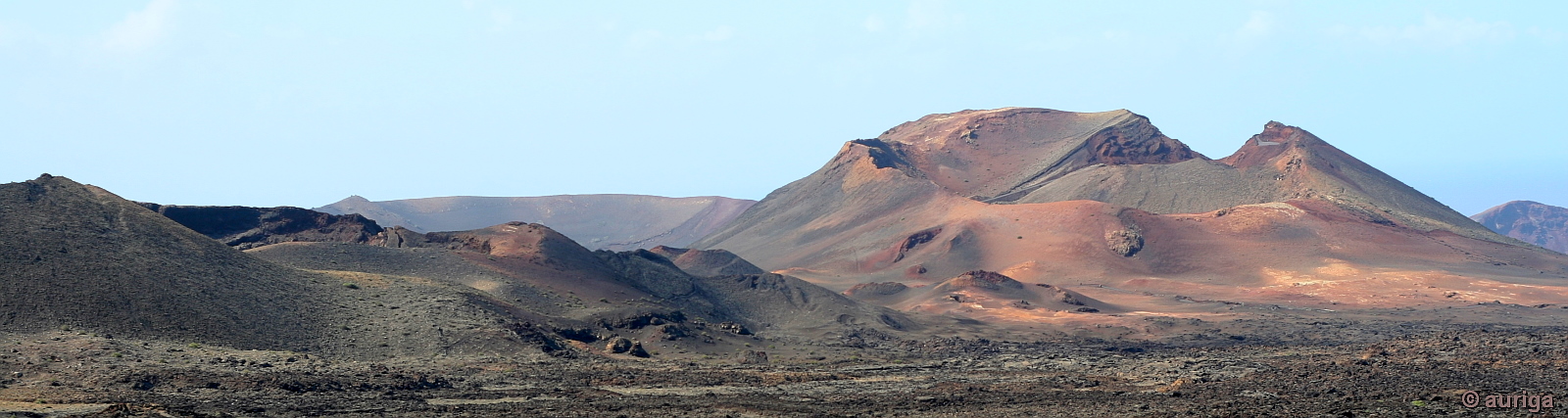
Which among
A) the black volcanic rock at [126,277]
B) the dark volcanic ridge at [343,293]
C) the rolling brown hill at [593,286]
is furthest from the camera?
the rolling brown hill at [593,286]

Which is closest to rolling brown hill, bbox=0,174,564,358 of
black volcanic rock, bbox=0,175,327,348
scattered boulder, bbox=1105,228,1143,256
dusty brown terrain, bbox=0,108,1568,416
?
black volcanic rock, bbox=0,175,327,348

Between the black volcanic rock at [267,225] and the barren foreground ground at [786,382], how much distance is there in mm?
30598

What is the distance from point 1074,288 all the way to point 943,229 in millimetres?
23323

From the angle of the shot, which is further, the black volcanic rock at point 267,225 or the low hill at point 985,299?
the low hill at point 985,299

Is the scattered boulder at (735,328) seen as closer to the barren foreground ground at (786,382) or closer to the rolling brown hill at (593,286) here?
the rolling brown hill at (593,286)

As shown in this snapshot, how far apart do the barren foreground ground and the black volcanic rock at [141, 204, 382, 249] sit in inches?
1205

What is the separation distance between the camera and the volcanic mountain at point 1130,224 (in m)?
102

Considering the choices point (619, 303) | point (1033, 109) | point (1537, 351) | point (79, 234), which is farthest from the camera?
point (1033, 109)

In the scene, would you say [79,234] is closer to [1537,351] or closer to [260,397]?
[260,397]

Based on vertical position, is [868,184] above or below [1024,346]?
above

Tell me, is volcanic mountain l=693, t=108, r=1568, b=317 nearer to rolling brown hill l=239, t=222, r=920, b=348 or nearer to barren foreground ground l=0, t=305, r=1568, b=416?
rolling brown hill l=239, t=222, r=920, b=348

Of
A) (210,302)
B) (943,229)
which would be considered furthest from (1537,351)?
(943,229)

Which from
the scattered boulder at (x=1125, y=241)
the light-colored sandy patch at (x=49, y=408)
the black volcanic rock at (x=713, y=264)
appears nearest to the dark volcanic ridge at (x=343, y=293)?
the light-colored sandy patch at (x=49, y=408)

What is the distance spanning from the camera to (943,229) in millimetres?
122688
